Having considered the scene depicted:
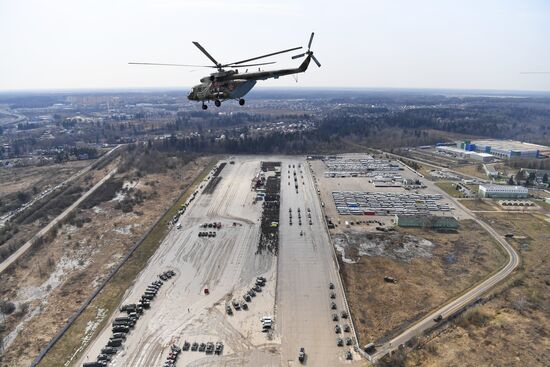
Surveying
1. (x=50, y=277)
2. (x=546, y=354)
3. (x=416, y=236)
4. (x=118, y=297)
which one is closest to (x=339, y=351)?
(x=546, y=354)

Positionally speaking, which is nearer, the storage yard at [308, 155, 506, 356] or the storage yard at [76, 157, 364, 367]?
the storage yard at [76, 157, 364, 367]

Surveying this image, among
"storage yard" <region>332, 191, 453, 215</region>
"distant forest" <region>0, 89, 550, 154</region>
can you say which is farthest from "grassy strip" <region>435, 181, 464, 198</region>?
"distant forest" <region>0, 89, 550, 154</region>

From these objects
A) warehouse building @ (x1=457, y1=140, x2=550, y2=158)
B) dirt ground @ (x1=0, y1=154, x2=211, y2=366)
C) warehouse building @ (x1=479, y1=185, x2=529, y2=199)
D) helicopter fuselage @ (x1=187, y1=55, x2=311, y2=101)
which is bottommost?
dirt ground @ (x1=0, y1=154, x2=211, y2=366)

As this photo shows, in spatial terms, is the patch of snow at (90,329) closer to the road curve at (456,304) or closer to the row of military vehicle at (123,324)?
the row of military vehicle at (123,324)

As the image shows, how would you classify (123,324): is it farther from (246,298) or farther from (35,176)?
(35,176)

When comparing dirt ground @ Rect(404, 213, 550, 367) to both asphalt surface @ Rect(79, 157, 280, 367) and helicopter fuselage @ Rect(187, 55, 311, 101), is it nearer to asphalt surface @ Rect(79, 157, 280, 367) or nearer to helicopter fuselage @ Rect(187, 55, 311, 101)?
asphalt surface @ Rect(79, 157, 280, 367)

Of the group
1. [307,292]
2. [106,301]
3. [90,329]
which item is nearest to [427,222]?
[307,292]
